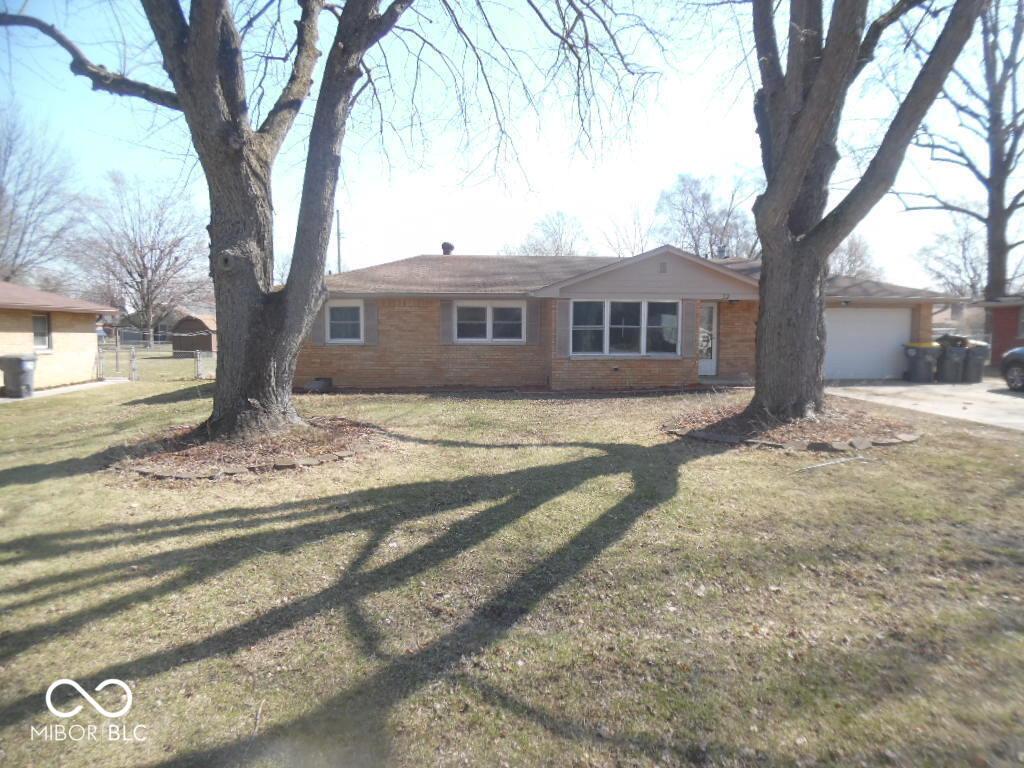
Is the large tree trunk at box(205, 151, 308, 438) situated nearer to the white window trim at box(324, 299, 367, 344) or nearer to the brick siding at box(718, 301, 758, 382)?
the white window trim at box(324, 299, 367, 344)

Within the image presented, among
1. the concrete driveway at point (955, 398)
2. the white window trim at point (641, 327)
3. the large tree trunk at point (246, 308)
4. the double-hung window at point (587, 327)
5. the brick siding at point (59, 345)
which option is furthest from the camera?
the brick siding at point (59, 345)

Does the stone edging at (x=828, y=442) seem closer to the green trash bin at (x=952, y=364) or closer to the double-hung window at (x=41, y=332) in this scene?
the green trash bin at (x=952, y=364)

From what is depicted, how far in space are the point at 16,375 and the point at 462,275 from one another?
12.1 meters

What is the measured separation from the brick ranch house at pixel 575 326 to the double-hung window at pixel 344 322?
27 mm

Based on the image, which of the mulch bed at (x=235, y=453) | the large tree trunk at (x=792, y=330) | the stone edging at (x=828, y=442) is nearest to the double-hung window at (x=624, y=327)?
the large tree trunk at (x=792, y=330)

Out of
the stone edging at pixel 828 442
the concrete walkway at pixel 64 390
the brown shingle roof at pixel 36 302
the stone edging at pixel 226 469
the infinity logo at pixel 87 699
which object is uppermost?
the brown shingle roof at pixel 36 302

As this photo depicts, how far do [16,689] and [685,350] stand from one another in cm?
1375

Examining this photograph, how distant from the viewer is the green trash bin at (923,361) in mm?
15906

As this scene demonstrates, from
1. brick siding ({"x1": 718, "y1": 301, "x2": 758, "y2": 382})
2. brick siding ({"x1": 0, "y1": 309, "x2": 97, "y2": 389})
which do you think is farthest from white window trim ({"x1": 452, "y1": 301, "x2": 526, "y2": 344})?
brick siding ({"x1": 0, "y1": 309, "x2": 97, "y2": 389})

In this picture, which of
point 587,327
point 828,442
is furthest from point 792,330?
point 587,327

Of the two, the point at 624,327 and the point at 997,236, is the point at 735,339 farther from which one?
the point at 997,236

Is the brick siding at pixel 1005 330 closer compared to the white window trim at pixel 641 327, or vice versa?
the white window trim at pixel 641 327

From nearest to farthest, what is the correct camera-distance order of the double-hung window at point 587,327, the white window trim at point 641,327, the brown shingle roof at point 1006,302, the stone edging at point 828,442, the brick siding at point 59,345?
the stone edging at point 828,442 → the white window trim at point 641,327 → the double-hung window at point 587,327 → the brick siding at point 59,345 → the brown shingle roof at point 1006,302

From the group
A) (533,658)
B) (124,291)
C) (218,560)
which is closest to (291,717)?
(533,658)
